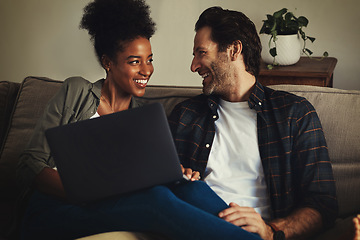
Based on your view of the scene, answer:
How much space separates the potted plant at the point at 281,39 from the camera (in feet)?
8.18

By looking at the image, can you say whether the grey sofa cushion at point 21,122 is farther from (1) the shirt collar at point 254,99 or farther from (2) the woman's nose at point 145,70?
(1) the shirt collar at point 254,99

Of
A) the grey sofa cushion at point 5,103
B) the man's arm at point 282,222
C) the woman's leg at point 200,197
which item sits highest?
the grey sofa cushion at point 5,103

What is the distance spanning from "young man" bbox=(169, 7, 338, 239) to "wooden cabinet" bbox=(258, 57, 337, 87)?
70 centimetres

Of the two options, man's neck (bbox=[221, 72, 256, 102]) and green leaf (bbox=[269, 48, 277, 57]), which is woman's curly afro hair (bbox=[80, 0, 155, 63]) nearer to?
man's neck (bbox=[221, 72, 256, 102])

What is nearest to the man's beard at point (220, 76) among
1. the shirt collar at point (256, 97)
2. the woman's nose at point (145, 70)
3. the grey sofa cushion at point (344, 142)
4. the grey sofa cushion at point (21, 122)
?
the shirt collar at point (256, 97)

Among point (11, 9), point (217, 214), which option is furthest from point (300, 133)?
point (11, 9)

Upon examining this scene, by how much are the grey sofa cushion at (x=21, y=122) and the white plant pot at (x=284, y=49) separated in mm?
1150

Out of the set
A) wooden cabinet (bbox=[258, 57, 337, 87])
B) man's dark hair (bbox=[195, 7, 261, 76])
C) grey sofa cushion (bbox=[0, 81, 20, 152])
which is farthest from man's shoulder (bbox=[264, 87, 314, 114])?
grey sofa cushion (bbox=[0, 81, 20, 152])

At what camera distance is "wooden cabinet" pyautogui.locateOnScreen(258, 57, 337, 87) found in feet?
8.02

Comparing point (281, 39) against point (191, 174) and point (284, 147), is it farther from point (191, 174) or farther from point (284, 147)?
point (191, 174)

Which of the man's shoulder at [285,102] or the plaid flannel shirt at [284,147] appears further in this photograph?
the man's shoulder at [285,102]

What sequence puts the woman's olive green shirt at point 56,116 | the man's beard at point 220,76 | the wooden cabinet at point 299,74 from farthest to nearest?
the wooden cabinet at point 299,74 < the man's beard at point 220,76 < the woman's olive green shirt at point 56,116

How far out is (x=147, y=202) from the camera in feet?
4.24

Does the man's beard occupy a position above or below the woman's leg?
above
